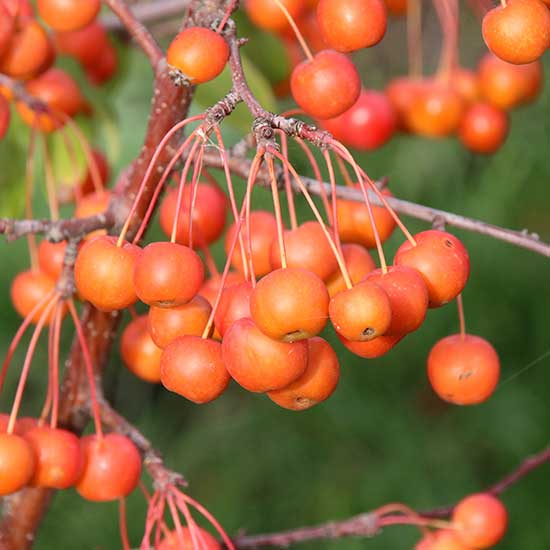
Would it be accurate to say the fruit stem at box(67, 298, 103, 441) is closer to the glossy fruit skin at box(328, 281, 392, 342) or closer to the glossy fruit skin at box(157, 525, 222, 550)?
the glossy fruit skin at box(157, 525, 222, 550)

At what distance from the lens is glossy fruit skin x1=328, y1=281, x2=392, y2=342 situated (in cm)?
63

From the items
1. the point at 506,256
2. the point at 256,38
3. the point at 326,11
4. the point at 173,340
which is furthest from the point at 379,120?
the point at 506,256

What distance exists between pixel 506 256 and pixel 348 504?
27.5 inches

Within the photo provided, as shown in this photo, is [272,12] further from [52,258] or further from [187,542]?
[187,542]

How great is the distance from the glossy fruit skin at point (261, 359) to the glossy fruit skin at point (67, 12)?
1.53ft

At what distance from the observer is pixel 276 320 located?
2.03ft

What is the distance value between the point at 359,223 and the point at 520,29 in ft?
0.76

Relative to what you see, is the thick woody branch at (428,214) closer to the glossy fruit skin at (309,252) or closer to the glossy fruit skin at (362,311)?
the glossy fruit skin at (309,252)

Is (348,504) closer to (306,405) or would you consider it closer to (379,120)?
(379,120)

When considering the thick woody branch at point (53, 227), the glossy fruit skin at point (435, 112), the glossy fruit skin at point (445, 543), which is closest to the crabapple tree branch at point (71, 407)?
the thick woody branch at point (53, 227)

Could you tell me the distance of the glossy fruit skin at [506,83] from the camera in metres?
1.41

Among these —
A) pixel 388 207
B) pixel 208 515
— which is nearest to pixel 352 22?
pixel 388 207

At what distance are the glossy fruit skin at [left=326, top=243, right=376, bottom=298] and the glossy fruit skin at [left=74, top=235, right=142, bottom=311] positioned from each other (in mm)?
149

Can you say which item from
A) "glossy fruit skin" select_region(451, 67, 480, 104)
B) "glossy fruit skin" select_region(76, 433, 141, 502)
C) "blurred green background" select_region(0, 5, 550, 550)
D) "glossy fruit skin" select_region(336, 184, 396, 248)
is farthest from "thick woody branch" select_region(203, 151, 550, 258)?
"blurred green background" select_region(0, 5, 550, 550)
